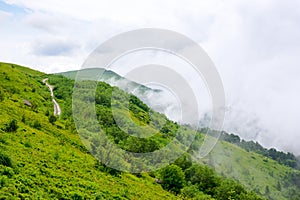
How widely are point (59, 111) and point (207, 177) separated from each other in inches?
1652

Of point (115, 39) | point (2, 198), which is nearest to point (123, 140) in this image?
point (115, 39)

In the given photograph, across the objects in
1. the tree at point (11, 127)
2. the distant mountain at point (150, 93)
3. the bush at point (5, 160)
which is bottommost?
the bush at point (5, 160)

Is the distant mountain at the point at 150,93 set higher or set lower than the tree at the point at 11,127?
higher

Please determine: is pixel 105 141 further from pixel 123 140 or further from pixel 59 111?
pixel 59 111

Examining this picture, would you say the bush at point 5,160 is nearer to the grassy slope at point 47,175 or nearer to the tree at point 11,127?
the grassy slope at point 47,175

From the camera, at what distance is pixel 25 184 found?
71.8 feet

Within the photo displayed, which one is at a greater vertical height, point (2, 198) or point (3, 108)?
point (3, 108)

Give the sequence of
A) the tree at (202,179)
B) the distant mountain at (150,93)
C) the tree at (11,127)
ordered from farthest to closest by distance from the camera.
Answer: the tree at (202,179) < the tree at (11,127) < the distant mountain at (150,93)

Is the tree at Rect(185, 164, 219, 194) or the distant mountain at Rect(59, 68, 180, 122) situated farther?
the tree at Rect(185, 164, 219, 194)

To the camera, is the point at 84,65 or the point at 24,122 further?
the point at 24,122

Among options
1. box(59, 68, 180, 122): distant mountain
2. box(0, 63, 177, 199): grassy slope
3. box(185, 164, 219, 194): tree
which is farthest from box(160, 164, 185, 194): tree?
box(185, 164, 219, 194): tree

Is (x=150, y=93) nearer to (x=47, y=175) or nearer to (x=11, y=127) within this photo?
(x=11, y=127)

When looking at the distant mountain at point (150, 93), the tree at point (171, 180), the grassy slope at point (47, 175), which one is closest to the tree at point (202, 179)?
the tree at point (171, 180)

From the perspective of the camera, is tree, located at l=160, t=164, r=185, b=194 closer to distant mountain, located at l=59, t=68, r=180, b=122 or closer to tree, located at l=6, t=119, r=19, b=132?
distant mountain, located at l=59, t=68, r=180, b=122
